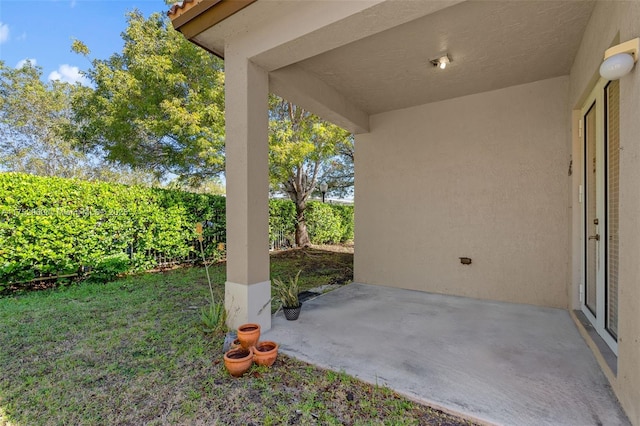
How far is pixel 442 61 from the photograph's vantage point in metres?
3.55

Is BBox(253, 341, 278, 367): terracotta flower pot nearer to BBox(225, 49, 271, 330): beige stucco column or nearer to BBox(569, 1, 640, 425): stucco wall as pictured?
BBox(225, 49, 271, 330): beige stucco column

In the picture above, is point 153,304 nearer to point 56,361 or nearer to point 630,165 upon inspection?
point 56,361

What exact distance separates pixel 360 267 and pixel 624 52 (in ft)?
15.4

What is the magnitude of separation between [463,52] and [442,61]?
0.25 meters

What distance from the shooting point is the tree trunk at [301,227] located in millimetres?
10836

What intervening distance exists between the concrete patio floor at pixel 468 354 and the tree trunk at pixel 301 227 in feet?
21.5

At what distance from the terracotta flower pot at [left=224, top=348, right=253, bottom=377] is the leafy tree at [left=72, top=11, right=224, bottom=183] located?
247 inches

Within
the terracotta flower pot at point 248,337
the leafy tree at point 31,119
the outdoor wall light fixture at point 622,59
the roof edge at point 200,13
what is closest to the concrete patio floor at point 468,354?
the terracotta flower pot at point 248,337

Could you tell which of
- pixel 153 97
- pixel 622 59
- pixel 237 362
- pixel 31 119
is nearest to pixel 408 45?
pixel 622 59

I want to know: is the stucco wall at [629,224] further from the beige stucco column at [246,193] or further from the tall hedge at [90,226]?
the tall hedge at [90,226]

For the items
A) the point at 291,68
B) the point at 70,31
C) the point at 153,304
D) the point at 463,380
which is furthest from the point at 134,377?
the point at 70,31

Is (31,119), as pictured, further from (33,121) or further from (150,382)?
(150,382)

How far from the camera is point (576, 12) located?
9.00 feet

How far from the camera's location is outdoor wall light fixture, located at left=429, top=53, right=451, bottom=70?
352 cm
